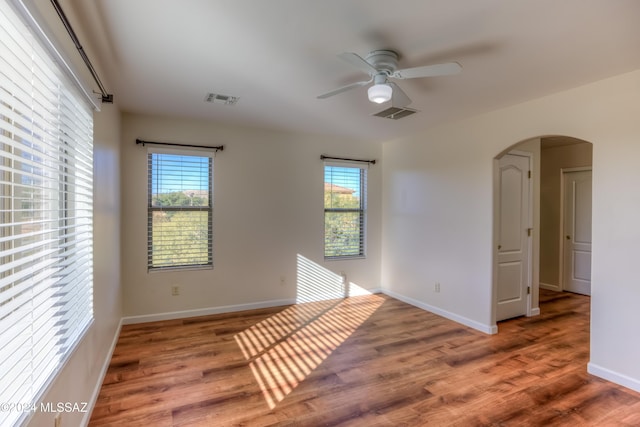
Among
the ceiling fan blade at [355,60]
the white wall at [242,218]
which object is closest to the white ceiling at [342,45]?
the ceiling fan blade at [355,60]

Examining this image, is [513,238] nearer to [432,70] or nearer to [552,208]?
[552,208]

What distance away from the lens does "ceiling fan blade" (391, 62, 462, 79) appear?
79.9 inches

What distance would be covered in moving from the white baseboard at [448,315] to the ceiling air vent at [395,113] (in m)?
2.55

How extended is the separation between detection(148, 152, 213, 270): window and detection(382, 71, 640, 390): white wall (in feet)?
9.21

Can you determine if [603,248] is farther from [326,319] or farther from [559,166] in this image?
[559,166]

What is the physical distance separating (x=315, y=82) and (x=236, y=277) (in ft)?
9.01

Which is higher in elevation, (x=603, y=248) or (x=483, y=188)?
(x=483, y=188)

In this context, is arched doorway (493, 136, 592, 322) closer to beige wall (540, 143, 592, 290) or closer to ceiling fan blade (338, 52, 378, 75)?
beige wall (540, 143, 592, 290)

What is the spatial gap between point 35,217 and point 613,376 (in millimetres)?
4083

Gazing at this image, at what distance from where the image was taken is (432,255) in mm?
4488

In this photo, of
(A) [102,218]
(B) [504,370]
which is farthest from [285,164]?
(B) [504,370]

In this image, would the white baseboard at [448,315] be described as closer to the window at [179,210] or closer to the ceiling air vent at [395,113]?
the ceiling air vent at [395,113]

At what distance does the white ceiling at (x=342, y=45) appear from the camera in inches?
72.7

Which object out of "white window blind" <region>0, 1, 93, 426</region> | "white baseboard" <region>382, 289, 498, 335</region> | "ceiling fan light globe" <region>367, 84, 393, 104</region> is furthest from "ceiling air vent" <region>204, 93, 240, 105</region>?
"white baseboard" <region>382, 289, 498, 335</region>
